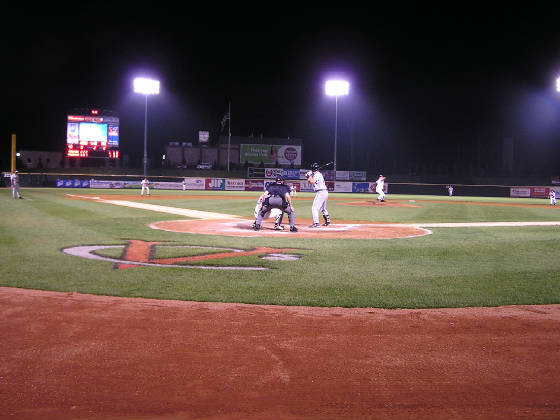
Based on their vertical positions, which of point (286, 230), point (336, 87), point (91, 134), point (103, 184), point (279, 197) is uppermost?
point (336, 87)

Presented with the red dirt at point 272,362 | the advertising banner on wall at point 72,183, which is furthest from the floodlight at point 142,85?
the red dirt at point 272,362

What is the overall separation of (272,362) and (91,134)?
58.4 m

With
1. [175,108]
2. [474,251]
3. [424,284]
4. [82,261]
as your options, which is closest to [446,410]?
[424,284]

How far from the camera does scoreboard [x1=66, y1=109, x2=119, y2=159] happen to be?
5686cm

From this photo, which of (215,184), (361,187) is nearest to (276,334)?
(215,184)

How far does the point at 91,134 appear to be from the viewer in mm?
57562

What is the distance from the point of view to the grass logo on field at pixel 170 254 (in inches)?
340

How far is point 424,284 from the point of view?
23.9 ft

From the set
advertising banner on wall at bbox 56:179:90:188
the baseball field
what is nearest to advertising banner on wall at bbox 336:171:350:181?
advertising banner on wall at bbox 56:179:90:188

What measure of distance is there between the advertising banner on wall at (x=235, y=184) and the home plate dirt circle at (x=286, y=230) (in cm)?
3889

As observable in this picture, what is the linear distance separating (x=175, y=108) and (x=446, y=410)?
84796 mm

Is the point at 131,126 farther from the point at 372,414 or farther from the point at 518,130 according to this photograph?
the point at 372,414

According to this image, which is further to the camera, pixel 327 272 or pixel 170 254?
pixel 170 254

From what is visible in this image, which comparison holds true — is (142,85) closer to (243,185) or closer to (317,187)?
(243,185)
